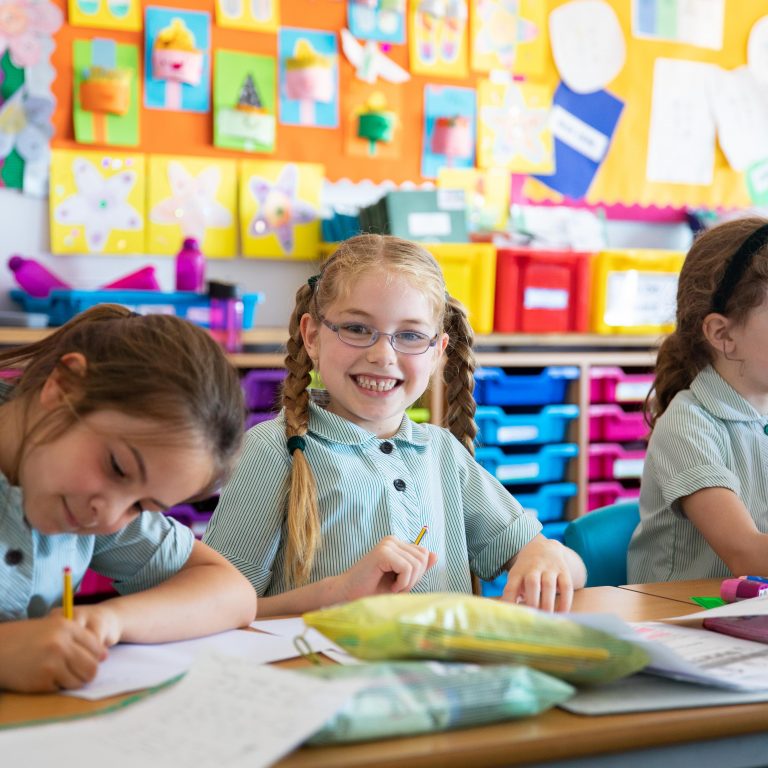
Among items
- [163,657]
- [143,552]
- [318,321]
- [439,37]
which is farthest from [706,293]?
[439,37]

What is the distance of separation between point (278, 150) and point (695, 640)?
7.73ft

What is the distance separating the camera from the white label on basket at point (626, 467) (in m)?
3.12

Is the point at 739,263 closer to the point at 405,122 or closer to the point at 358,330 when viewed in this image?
the point at 358,330

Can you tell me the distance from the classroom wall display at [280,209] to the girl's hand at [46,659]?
2.25 metres

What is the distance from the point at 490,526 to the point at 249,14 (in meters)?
2.00

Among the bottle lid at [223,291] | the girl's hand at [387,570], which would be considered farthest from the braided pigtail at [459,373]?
the bottle lid at [223,291]

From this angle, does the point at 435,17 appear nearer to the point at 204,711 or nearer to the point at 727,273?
the point at 727,273

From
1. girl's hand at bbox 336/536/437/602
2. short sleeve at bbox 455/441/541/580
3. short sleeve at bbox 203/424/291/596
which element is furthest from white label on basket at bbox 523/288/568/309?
girl's hand at bbox 336/536/437/602

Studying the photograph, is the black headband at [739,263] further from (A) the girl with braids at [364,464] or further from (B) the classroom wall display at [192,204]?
(B) the classroom wall display at [192,204]

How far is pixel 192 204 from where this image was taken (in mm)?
2943

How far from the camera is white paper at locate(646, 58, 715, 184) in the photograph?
3588 mm

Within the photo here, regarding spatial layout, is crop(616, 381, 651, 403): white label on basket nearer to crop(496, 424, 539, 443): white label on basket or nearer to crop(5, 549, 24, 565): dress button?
crop(496, 424, 539, 443): white label on basket

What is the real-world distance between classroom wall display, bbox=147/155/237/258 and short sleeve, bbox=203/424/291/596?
1639 millimetres

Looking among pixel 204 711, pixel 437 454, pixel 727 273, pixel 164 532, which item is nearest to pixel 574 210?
pixel 727 273
